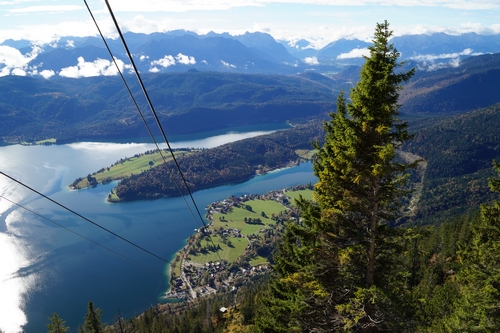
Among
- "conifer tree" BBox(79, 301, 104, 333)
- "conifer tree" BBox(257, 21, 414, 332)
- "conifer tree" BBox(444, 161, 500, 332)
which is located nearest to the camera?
"conifer tree" BBox(257, 21, 414, 332)

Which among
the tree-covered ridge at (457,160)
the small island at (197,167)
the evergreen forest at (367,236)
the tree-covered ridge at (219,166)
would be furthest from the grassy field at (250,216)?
the evergreen forest at (367,236)

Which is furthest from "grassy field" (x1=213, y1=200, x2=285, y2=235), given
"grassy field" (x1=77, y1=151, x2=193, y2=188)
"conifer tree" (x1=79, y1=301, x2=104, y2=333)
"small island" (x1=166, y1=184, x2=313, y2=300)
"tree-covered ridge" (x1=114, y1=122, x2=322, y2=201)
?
"conifer tree" (x1=79, y1=301, x2=104, y2=333)

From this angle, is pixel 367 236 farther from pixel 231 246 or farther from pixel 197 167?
pixel 197 167

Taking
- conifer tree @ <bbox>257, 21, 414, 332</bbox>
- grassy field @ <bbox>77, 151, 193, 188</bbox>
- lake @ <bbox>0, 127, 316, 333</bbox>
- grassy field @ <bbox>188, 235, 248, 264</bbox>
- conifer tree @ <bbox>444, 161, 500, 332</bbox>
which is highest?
conifer tree @ <bbox>257, 21, 414, 332</bbox>

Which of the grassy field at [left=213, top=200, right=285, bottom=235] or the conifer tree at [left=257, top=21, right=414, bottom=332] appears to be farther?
the grassy field at [left=213, top=200, right=285, bottom=235]

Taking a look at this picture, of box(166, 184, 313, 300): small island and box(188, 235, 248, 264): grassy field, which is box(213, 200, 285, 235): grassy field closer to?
box(166, 184, 313, 300): small island

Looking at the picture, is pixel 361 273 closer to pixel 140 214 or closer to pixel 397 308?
pixel 397 308

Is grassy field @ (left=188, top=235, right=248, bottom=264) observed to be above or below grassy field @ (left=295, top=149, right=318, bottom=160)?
below

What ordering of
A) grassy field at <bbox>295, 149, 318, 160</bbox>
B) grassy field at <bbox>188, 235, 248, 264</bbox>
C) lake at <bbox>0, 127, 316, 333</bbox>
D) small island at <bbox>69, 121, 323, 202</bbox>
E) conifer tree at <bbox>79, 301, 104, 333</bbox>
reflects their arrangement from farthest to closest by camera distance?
grassy field at <bbox>295, 149, 318, 160</bbox>, small island at <bbox>69, 121, 323, 202</bbox>, grassy field at <bbox>188, 235, 248, 264</bbox>, lake at <bbox>0, 127, 316, 333</bbox>, conifer tree at <bbox>79, 301, 104, 333</bbox>
